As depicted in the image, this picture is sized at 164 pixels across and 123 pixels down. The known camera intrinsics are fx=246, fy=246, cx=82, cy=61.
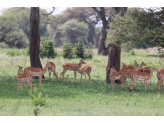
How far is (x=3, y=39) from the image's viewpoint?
3512 centimetres

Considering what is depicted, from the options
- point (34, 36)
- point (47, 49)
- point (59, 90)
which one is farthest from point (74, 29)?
point (59, 90)

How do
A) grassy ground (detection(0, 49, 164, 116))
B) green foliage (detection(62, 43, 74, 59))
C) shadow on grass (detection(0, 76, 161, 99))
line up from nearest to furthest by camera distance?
grassy ground (detection(0, 49, 164, 116)), shadow on grass (detection(0, 76, 161, 99)), green foliage (detection(62, 43, 74, 59))

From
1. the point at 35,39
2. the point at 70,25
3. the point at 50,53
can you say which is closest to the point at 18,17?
the point at 70,25

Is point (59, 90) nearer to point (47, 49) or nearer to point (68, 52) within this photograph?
point (47, 49)

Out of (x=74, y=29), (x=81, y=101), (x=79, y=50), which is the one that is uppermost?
(x=74, y=29)

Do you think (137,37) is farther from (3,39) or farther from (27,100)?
(3,39)

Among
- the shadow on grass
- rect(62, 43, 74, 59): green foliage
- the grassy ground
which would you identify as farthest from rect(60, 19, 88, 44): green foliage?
the grassy ground

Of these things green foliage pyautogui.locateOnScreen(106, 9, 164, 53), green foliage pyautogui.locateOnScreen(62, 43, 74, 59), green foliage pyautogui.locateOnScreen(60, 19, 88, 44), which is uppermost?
green foliage pyautogui.locateOnScreen(60, 19, 88, 44)

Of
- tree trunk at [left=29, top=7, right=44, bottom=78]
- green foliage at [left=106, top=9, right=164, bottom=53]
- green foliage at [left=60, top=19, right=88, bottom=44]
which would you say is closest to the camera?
green foliage at [left=106, top=9, right=164, bottom=53]

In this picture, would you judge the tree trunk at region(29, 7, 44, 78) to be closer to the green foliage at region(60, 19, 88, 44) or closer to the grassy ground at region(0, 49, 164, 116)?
the grassy ground at region(0, 49, 164, 116)

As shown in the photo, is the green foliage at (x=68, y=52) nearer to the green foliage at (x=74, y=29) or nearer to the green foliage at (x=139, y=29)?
the green foliage at (x=139, y=29)

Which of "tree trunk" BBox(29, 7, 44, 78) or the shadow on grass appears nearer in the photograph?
the shadow on grass

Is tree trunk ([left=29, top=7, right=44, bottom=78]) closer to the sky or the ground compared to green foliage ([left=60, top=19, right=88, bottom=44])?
closer to the ground

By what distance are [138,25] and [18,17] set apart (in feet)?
135
